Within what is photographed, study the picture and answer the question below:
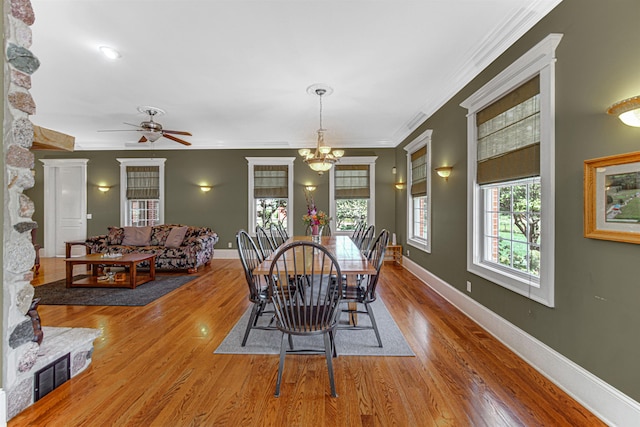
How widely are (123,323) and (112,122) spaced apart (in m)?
4.24

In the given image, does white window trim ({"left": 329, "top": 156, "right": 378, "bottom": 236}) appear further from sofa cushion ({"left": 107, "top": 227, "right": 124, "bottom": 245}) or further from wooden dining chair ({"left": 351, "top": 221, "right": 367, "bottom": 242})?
sofa cushion ({"left": 107, "top": 227, "right": 124, "bottom": 245})

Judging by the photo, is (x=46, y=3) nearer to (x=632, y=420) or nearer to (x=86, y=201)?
(x=632, y=420)

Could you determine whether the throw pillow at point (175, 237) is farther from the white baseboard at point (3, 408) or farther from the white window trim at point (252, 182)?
the white baseboard at point (3, 408)

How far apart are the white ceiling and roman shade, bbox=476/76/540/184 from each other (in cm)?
54

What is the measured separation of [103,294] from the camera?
4.18 m

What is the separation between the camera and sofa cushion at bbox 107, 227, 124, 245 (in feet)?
19.9

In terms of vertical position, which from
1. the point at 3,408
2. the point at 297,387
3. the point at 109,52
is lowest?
the point at 297,387

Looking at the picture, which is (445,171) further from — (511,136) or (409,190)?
(409,190)

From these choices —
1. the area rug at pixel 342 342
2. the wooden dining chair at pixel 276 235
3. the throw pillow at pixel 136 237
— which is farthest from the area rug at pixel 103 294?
the area rug at pixel 342 342

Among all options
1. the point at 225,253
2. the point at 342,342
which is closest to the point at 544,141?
the point at 342,342

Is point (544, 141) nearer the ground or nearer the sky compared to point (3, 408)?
nearer the sky

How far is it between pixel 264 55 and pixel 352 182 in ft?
14.2

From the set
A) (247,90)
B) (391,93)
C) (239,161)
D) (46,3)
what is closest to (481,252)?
(391,93)

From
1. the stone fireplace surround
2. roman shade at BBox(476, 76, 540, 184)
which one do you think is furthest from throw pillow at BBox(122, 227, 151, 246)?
roman shade at BBox(476, 76, 540, 184)
